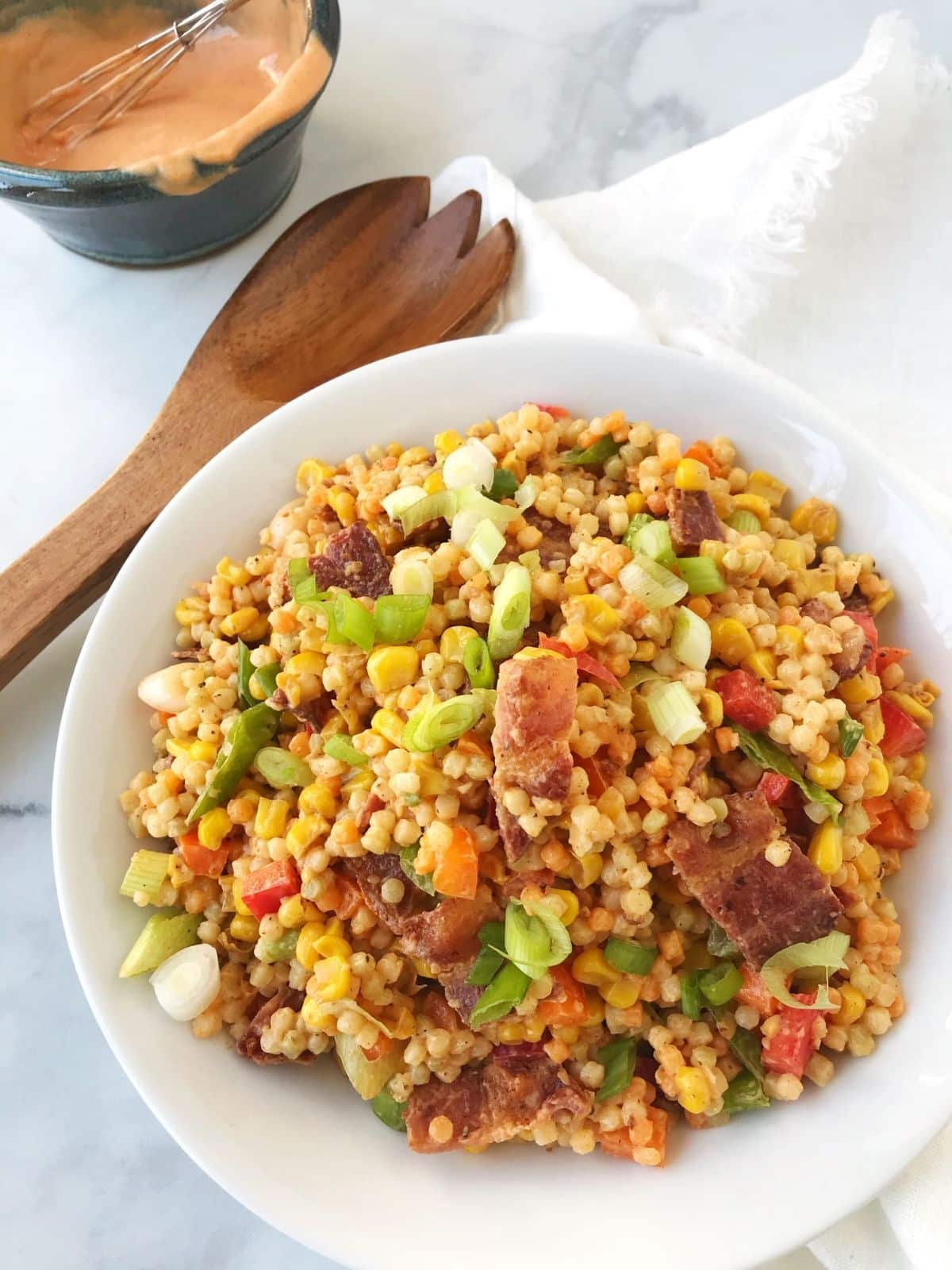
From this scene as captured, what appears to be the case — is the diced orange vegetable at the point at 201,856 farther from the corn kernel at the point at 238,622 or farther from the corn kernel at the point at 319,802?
the corn kernel at the point at 238,622

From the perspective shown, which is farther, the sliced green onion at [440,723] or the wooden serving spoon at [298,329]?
the wooden serving spoon at [298,329]

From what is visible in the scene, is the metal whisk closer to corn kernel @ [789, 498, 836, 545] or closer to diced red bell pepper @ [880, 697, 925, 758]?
corn kernel @ [789, 498, 836, 545]

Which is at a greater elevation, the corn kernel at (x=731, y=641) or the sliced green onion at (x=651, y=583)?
the sliced green onion at (x=651, y=583)

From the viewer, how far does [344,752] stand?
2.33m

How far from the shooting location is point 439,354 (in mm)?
2814

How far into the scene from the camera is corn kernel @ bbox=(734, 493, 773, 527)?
2682 mm

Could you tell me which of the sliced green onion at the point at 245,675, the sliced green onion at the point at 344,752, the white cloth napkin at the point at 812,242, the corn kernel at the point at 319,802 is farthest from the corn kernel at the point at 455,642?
the white cloth napkin at the point at 812,242

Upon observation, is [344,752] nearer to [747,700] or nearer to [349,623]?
[349,623]

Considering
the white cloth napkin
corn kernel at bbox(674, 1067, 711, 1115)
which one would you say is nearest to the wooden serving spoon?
the white cloth napkin

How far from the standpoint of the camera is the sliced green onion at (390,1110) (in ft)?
7.75

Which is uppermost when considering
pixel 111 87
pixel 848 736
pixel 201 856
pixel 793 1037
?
pixel 111 87

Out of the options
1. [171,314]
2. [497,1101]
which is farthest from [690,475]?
[171,314]

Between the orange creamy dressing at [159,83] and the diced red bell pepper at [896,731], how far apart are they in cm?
229

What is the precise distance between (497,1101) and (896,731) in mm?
1213
